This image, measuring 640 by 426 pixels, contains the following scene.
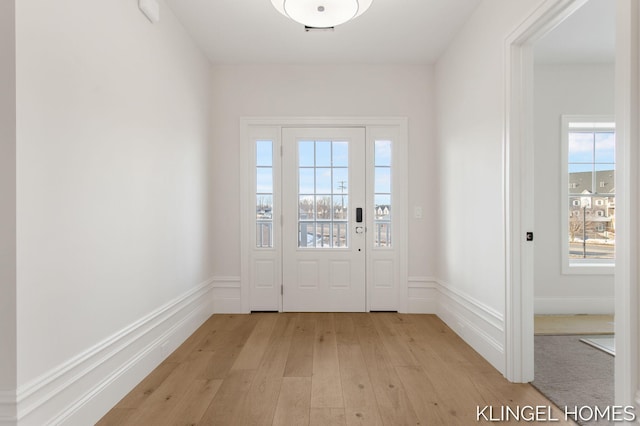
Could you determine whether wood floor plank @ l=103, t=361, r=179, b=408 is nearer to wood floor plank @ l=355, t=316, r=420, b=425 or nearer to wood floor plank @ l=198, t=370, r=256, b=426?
wood floor plank @ l=198, t=370, r=256, b=426

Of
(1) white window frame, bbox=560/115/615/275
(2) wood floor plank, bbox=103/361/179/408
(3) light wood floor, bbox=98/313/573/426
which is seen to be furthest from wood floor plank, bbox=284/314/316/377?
(1) white window frame, bbox=560/115/615/275

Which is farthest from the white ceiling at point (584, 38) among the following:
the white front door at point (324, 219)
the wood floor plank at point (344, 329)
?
the wood floor plank at point (344, 329)

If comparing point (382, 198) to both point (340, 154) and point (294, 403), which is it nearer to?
point (340, 154)

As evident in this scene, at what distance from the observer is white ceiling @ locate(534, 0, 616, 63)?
117 inches

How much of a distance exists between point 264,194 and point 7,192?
2.69 m

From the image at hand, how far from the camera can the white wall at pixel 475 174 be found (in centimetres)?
250

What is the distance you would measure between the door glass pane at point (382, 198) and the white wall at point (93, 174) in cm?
218

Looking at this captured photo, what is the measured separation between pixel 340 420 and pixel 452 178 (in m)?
2.51

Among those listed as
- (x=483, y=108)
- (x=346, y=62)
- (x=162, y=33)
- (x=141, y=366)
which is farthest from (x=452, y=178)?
(x=141, y=366)

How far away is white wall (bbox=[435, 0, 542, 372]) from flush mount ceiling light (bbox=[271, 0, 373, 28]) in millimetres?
1122

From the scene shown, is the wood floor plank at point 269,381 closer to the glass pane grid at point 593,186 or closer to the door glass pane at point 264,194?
the door glass pane at point 264,194

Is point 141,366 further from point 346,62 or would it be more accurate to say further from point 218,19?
point 346,62

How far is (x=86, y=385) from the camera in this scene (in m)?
1.84

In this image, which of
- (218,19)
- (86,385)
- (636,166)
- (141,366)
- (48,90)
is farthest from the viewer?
(218,19)
